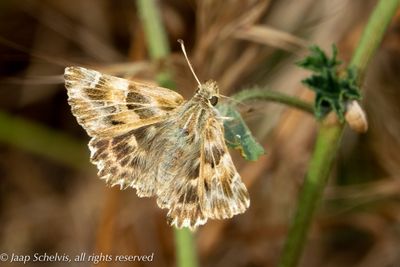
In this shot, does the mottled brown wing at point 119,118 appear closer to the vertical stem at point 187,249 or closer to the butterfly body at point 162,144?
the butterfly body at point 162,144

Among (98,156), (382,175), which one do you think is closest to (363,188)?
(382,175)

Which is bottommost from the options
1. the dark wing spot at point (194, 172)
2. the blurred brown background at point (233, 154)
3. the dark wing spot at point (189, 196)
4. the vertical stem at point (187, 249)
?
the dark wing spot at point (189, 196)

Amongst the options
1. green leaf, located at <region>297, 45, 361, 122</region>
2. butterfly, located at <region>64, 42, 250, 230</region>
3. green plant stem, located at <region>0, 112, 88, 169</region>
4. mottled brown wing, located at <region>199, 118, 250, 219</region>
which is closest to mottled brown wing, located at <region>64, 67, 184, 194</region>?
butterfly, located at <region>64, 42, 250, 230</region>

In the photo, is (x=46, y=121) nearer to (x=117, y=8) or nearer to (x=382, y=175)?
(x=117, y=8)

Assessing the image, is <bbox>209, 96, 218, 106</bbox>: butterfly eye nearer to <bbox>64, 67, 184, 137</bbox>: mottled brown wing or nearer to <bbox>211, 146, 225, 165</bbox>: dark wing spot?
<bbox>64, 67, 184, 137</bbox>: mottled brown wing

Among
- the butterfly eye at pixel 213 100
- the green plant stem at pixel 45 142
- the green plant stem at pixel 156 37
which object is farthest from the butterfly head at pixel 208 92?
the green plant stem at pixel 45 142

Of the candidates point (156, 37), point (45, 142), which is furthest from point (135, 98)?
point (45, 142)
